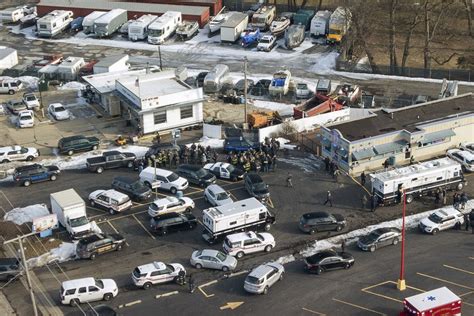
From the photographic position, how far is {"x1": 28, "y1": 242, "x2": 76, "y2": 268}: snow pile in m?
48.7

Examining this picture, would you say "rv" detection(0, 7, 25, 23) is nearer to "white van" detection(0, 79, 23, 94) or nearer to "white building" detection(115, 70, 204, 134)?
"white van" detection(0, 79, 23, 94)

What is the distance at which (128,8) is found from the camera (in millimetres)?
97750

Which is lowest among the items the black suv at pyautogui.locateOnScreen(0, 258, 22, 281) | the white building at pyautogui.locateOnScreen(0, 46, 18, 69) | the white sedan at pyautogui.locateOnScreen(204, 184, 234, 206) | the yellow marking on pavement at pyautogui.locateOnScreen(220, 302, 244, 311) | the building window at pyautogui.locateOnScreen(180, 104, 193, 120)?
the yellow marking on pavement at pyautogui.locateOnScreen(220, 302, 244, 311)

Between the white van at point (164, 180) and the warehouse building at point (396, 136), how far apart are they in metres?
12.2

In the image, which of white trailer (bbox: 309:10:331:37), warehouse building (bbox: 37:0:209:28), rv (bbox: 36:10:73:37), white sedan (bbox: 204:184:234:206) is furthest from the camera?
warehouse building (bbox: 37:0:209:28)

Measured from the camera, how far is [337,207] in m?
54.8

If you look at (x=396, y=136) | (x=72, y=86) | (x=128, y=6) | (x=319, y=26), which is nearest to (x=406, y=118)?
(x=396, y=136)

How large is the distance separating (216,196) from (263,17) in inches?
1735

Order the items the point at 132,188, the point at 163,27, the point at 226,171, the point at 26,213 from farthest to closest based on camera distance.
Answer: the point at 163,27 → the point at 226,171 → the point at 132,188 → the point at 26,213

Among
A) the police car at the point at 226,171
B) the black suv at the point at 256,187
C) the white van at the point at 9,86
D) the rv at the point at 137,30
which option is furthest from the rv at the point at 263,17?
the black suv at the point at 256,187

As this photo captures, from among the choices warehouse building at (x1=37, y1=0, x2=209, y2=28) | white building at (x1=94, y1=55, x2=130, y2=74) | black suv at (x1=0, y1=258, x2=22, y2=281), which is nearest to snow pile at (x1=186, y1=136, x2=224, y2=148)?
white building at (x1=94, y1=55, x2=130, y2=74)

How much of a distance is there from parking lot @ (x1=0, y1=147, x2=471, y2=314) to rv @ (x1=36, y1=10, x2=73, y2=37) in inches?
1487

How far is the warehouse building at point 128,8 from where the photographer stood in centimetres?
9644

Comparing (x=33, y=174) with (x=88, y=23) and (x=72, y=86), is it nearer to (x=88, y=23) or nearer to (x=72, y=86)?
(x=72, y=86)
